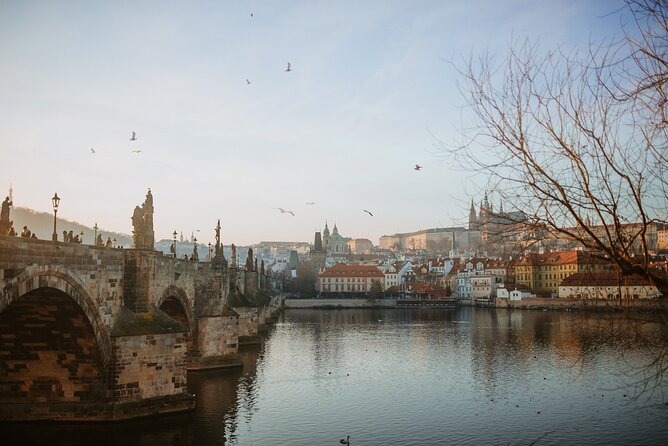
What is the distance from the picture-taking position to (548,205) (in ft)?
21.9

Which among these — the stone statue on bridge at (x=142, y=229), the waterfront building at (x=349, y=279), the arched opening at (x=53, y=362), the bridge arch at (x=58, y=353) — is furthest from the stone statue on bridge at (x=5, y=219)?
the waterfront building at (x=349, y=279)

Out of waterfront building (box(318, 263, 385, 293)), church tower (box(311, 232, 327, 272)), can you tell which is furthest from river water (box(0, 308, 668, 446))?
church tower (box(311, 232, 327, 272))

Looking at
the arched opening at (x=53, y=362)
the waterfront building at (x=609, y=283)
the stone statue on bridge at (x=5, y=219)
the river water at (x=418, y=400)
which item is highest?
the stone statue on bridge at (x=5, y=219)

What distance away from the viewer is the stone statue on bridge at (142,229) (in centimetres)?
2280

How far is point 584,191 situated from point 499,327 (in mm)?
55870

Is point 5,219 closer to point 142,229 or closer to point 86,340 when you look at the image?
point 86,340

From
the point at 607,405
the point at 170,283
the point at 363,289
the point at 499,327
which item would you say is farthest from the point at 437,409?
the point at 363,289

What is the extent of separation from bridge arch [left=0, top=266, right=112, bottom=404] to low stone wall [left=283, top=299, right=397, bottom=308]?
83.2m

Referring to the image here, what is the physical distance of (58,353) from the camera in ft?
64.2

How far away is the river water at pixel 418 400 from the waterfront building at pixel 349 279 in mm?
86529

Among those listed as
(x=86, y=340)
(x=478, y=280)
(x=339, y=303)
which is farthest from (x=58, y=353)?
(x=478, y=280)

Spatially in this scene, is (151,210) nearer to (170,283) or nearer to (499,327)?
(170,283)

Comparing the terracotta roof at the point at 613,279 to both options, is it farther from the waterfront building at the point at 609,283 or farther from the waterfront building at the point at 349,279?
the waterfront building at the point at 349,279

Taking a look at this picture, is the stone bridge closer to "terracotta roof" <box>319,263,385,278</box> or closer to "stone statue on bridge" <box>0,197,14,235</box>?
"stone statue on bridge" <box>0,197,14,235</box>
